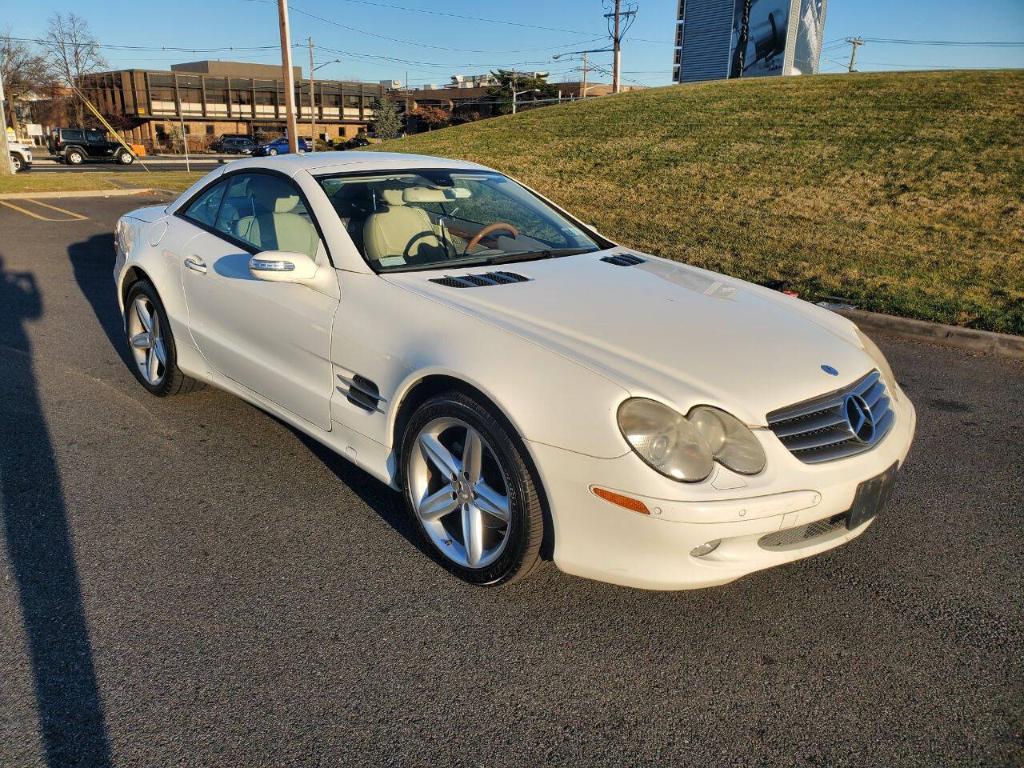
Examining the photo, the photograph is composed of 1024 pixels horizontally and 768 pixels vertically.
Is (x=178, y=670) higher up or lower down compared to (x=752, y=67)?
lower down

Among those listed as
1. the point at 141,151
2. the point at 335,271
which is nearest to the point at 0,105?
the point at 335,271

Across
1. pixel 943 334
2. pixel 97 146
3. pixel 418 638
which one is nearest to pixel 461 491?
pixel 418 638

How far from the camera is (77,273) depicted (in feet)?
28.9

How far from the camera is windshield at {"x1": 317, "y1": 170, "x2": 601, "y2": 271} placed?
369 centimetres

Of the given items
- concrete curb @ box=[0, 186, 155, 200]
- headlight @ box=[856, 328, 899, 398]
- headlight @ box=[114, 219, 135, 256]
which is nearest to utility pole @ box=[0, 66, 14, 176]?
concrete curb @ box=[0, 186, 155, 200]

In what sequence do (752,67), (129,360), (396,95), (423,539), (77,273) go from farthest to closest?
(396,95), (752,67), (77,273), (129,360), (423,539)

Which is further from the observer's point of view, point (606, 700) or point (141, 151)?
point (141, 151)

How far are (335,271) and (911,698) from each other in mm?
2690

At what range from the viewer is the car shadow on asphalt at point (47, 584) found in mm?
2252

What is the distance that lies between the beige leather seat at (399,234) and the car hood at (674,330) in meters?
0.22

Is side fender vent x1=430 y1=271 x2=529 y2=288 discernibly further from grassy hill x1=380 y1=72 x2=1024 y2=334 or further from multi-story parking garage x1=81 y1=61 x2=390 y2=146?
multi-story parking garage x1=81 y1=61 x2=390 y2=146

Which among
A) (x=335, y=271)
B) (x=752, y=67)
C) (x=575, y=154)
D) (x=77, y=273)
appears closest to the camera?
(x=335, y=271)

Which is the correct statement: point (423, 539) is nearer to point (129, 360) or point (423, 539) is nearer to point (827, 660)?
point (827, 660)

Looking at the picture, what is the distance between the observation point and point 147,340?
495 centimetres
